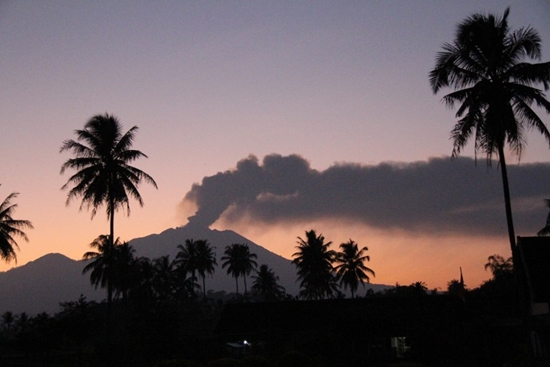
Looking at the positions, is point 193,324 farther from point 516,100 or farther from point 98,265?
point 516,100

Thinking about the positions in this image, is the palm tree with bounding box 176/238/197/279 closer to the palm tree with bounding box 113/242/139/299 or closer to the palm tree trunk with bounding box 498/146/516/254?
the palm tree with bounding box 113/242/139/299

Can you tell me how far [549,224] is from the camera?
5347 cm

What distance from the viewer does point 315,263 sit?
83.6m

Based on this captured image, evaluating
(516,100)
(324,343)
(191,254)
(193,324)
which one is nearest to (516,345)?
(324,343)

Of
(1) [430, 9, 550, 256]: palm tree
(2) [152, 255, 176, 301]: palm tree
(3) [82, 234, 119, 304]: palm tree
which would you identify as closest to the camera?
(1) [430, 9, 550, 256]: palm tree

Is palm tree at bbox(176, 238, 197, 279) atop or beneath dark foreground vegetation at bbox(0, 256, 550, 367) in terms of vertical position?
atop

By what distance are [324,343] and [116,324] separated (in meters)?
46.2

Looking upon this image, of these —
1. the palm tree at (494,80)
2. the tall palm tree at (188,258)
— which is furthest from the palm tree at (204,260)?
the palm tree at (494,80)

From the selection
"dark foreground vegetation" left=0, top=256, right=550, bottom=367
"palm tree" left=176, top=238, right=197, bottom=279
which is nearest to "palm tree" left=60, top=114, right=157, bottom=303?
"dark foreground vegetation" left=0, top=256, right=550, bottom=367

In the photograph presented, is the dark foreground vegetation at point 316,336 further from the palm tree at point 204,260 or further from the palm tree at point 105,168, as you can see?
the palm tree at point 204,260

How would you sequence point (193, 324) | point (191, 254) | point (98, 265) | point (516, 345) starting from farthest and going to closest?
point (191, 254) < point (193, 324) < point (98, 265) < point (516, 345)

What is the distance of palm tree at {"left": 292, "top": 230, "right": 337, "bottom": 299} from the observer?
3287 inches

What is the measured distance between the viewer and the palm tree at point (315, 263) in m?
83.5

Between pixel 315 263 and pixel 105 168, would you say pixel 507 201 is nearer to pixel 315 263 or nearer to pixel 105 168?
pixel 105 168
